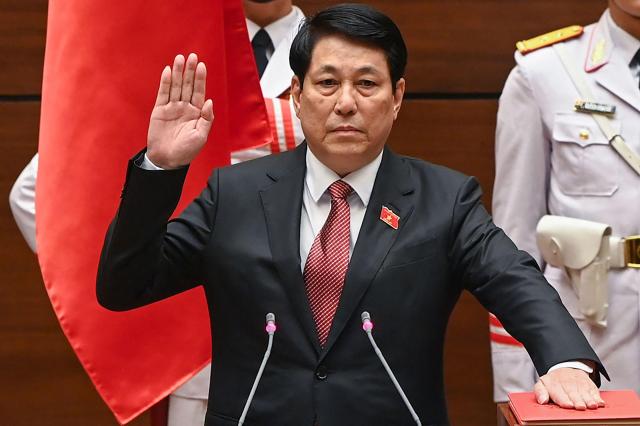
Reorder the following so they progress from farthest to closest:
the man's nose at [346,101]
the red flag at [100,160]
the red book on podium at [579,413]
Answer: the red flag at [100,160], the man's nose at [346,101], the red book on podium at [579,413]

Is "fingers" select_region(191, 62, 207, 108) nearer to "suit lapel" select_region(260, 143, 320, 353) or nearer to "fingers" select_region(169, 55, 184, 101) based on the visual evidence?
"fingers" select_region(169, 55, 184, 101)

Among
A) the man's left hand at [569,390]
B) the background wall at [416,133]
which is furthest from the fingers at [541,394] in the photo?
the background wall at [416,133]

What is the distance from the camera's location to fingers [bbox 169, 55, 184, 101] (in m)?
1.62

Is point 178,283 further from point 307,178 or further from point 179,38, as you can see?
point 179,38

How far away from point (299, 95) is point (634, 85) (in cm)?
92

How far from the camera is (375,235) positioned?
1663mm

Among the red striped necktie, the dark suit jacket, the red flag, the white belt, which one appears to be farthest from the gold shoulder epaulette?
the red striped necktie

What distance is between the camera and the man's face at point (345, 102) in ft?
5.51

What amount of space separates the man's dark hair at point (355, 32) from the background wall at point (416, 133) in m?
1.24

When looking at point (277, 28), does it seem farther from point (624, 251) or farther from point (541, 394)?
point (541, 394)

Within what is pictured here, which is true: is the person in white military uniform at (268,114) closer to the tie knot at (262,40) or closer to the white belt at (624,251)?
the tie knot at (262,40)

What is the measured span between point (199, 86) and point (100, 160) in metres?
0.48

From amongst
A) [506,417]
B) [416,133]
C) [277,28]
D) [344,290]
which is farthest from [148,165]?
[416,133]

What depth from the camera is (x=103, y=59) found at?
6.76ft
